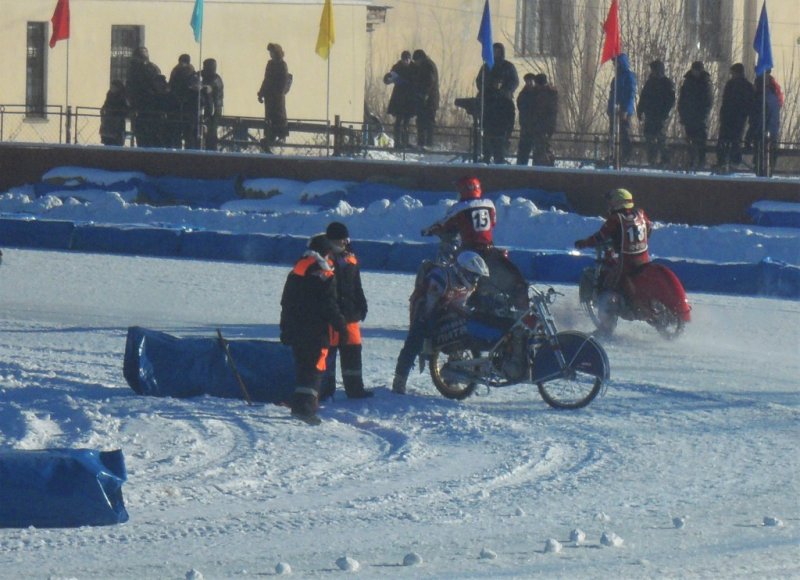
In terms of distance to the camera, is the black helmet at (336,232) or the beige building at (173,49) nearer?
the black helmet at (336,232)

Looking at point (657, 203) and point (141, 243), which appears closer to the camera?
point (141, 243)

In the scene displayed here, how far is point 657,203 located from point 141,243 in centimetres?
781

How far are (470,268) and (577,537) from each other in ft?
13.5

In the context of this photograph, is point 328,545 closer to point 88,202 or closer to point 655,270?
point 655,270

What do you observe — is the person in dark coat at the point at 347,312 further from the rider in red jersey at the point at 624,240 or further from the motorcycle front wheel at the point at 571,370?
the rider in red jersey at the point at 624,240

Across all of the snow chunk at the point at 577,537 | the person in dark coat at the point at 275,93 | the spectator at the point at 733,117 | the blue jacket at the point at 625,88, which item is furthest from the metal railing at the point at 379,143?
the snow chunk at the point at 577,537

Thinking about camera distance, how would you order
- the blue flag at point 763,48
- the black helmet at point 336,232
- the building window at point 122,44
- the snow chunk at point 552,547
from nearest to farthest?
1. the snow chunk at point 552,547
2. the black helmet at point 336,232
3. the blue flag at point 763,48
4. the building window at point 122,44

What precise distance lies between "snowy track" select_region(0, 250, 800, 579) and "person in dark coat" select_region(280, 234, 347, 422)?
0.75 ft

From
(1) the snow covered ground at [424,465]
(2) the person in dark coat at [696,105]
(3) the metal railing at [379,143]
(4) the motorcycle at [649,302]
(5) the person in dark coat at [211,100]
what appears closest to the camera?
(1) the snow covered ground at [424,465]

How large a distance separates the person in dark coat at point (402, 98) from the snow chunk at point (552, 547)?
18.4 m

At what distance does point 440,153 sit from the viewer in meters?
24.8

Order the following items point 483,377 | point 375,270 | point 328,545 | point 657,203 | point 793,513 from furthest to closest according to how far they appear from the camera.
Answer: point 657,203 → point 375,270 → point 483,377 → point 793,513 → point 328,545


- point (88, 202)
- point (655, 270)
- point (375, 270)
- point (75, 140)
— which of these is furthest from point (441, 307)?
point (75, 140)

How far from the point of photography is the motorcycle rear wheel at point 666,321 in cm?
1380
